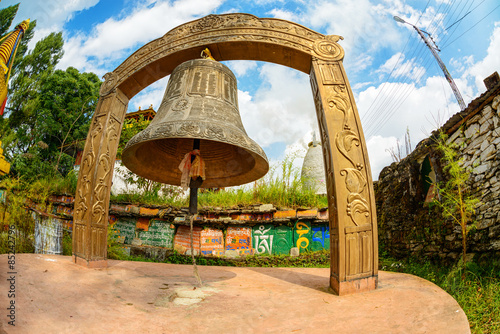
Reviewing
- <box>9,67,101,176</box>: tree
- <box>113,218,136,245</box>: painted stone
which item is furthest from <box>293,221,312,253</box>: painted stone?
<box>9,67,101,176</box>: tree

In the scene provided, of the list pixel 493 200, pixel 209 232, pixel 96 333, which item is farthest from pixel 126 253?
pixel 493 200

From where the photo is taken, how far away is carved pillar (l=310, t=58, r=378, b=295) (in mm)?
2201

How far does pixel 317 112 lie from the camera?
8.98 ft

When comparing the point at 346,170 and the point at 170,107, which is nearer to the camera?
the point at 346,170

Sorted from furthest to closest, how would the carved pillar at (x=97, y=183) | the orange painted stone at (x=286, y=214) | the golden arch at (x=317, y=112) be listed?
the orange painted stone at (x=286, y=214) → the carved pillar at (x=97, y=183) → the golden arch at (x=317, y=112)

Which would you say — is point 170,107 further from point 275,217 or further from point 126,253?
point 126,253

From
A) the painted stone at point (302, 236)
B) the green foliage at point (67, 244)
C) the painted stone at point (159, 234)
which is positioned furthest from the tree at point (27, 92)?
the painted stone at point (302, 236)

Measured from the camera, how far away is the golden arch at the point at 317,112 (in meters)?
2.25

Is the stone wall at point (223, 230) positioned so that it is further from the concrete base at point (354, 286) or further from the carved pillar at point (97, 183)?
the concrete base at point (354, 286)

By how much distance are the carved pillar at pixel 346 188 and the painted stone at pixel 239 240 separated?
4.82m

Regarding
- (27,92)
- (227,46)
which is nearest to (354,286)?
(227,46)

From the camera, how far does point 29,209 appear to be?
831cm

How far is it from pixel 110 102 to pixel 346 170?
2.85m

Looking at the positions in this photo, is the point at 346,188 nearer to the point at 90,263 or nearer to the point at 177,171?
the point at 177,171
